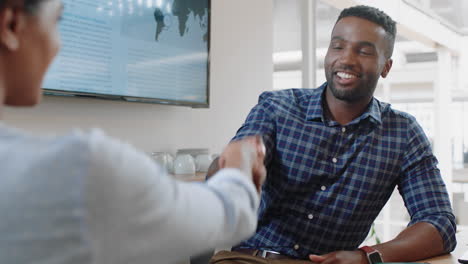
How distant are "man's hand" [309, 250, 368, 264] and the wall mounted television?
1179mm

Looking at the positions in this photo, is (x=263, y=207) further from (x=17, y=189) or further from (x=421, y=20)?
(x=421, y=20)

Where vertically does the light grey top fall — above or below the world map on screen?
below

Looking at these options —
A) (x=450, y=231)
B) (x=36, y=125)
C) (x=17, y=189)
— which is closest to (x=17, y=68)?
Result: (x=17, y=189)

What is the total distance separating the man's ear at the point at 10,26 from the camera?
56 cm

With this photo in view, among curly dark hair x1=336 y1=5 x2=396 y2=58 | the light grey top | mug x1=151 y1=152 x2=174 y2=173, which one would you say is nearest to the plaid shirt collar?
curly dark hair x1=336 y1=5 x2=396 y2=58

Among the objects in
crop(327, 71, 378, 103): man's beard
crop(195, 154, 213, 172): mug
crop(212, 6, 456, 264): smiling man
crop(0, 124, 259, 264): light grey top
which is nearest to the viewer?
crop(0, 124, 259, 264): light grey top

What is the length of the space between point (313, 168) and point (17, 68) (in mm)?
1179

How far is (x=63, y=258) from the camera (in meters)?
0.51

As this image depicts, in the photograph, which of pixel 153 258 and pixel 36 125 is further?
pixel 36 125

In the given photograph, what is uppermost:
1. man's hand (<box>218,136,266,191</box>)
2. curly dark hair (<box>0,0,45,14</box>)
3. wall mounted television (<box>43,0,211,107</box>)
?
wall mounted television (<box>43,0,211,107</box>)

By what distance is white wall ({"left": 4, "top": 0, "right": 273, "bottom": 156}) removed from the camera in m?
2.09

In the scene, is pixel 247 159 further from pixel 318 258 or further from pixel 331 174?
pixel 331 174

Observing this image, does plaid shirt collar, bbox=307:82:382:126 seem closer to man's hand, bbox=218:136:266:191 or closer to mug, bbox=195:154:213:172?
man's hand, bbox=218:136:266:191

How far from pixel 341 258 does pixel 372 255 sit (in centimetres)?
10
